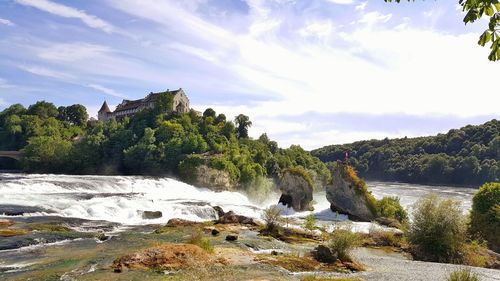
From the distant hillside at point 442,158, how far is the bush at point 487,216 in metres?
86.3

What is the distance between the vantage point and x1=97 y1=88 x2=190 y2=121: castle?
12494cm

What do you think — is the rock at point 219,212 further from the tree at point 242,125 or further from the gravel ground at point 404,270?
the tree at point 242,125

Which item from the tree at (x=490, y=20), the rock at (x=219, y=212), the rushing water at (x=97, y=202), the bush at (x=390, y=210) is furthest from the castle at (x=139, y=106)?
the tree at (x=490, y=20)

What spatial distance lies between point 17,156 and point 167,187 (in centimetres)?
4227

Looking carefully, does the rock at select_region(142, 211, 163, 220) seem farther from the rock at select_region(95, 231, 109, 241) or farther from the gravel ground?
the gravel ground

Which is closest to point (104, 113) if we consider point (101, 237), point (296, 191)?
point (296, 191)

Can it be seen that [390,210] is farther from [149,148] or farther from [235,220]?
[149,148]

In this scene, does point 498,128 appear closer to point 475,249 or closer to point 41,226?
point 475,249

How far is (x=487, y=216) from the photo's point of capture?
36.2 m

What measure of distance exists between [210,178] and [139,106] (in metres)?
65.5

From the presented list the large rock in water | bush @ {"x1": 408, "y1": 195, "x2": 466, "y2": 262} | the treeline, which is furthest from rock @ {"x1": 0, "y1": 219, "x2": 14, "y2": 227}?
the treeline

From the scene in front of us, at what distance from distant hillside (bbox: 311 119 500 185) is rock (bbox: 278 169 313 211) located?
258 ft

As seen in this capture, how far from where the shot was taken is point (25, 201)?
40281 mm

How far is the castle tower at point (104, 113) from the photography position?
470ft
